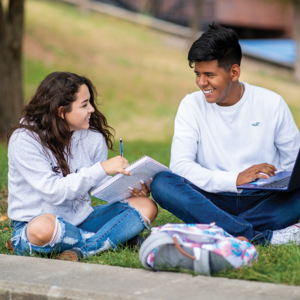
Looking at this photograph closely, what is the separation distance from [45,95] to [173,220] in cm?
154

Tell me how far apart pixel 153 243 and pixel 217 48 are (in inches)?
62.1

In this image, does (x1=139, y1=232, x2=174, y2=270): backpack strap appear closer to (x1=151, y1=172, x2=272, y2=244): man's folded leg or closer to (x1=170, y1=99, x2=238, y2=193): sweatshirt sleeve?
Answer: (x1=151, y1=172, x2=272, y2=244): man's folded leg

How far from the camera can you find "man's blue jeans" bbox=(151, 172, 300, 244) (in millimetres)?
3049

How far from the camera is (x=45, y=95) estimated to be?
3213mm

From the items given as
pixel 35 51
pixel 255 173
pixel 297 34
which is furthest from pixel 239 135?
pixel 297 34

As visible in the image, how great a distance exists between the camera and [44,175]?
2990mm

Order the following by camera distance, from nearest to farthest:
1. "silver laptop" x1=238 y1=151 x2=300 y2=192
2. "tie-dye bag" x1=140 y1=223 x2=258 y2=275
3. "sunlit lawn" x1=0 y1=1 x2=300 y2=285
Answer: "tie-dye bag" x1=140 y1=223 x2=258 y2=275 → "silver laptop" x1=238 y1=151 x2=300 y2=192 → "sunlit lawn" x1=0 y1=1 x2=300 y2=285

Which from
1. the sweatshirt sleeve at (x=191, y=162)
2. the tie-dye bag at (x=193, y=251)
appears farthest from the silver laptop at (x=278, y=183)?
the tie-dye bag at (x=193, y=251)

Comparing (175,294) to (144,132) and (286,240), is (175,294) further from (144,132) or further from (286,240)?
(144,132)

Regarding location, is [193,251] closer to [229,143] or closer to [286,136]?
[229,143]

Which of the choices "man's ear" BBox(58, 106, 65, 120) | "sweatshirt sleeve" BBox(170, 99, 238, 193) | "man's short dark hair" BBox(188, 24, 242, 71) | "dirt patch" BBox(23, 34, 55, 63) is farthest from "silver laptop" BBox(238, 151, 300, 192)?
"dirt patch" BBox(23, 34, 55, 63)

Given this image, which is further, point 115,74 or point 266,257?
point 115,74

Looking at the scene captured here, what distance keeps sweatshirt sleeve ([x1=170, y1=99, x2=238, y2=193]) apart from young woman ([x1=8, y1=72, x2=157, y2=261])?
0.33 metres

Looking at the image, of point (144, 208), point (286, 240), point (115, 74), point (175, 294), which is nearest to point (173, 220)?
point (144, 208)
